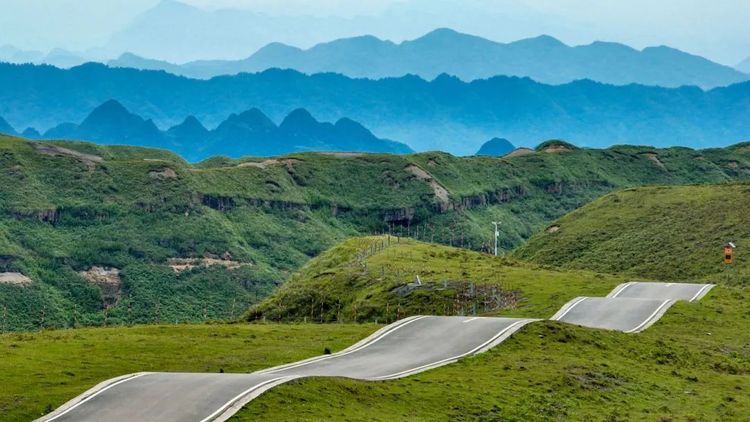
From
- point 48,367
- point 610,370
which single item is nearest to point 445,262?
point 610,370

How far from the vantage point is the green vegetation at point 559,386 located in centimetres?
5759

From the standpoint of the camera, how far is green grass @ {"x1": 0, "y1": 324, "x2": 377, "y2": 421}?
60.3m

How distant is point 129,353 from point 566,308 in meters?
40.1

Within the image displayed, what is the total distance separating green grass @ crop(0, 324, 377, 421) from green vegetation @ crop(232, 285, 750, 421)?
10517mm

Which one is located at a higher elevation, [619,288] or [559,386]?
[619,288]

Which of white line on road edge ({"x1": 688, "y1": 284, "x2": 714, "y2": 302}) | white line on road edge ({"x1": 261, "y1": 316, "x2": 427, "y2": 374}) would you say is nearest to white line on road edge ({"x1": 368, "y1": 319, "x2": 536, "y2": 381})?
white line on road edge ({"x1": 261, "y1": 316, "x2": 427, "y2": 374})

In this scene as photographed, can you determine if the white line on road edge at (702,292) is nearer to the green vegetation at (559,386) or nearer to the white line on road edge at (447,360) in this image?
the green vegetation at (559,386)

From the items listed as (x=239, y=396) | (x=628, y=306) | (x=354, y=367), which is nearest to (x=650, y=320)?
(x=628, y=306)

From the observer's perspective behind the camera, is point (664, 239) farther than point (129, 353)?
Yes

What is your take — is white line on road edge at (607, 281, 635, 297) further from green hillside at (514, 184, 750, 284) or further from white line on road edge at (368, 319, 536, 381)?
white line on road edge at (368, 319, 536, 381)

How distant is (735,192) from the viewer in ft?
620

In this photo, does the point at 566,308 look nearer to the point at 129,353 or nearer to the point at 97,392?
the point at 129,353

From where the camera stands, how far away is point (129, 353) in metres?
72.3

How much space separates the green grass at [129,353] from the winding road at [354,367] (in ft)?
7.17
